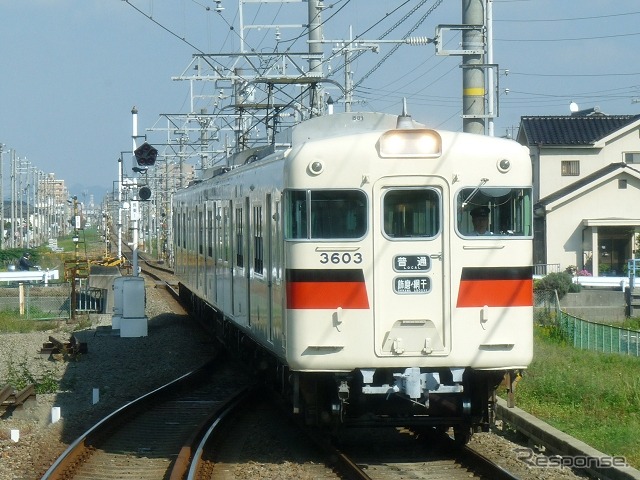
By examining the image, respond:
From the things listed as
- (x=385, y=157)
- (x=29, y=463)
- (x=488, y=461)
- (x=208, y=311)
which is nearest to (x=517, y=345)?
(x=488, y=461)

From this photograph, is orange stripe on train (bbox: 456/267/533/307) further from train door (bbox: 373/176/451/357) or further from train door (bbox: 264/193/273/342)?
train door (bbox: 264/193/273/342)

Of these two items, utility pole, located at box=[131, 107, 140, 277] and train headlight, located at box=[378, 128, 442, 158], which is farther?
utility pole, located at box=[131, 107, 140, 277]

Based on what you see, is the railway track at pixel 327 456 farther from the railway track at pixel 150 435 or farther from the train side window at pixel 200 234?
the train side window at pixel 200 234

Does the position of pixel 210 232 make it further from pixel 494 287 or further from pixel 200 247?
pixel 494 287

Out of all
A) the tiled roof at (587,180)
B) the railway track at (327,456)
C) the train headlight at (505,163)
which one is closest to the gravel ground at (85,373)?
the railway track at (327,456)

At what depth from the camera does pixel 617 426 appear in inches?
357

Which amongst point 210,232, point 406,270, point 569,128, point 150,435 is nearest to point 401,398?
point 406,270

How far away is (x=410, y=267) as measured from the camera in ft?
27.0

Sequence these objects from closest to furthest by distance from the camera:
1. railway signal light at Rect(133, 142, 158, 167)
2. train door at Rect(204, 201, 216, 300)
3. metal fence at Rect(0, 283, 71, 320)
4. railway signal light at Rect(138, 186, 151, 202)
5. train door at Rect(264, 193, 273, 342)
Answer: train door at Rect(264, 193, 273, 342) < train door at Rect(204, 201, 216, 300) < railway signal light at Rect(133, 142, 158, 167) < railway signal light at Rect(138, 186, 151, 202) < metal fence at Rect(0, 283, 71, 320)

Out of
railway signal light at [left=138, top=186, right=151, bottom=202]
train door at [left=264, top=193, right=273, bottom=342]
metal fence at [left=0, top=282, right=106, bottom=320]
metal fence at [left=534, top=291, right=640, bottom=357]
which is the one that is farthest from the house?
train door at [left=264, top=193, right=273, bottom=342]

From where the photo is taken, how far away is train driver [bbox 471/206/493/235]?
8.34 metres

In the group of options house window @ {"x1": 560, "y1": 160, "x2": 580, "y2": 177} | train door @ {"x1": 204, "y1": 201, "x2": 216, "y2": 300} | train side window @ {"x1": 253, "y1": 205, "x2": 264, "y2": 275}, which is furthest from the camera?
house window @ {"x1": 560, "y1": 160, "x2": 580, "y2": 177}

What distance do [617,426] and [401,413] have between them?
6.67ft

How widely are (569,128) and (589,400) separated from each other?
30.7 metres
